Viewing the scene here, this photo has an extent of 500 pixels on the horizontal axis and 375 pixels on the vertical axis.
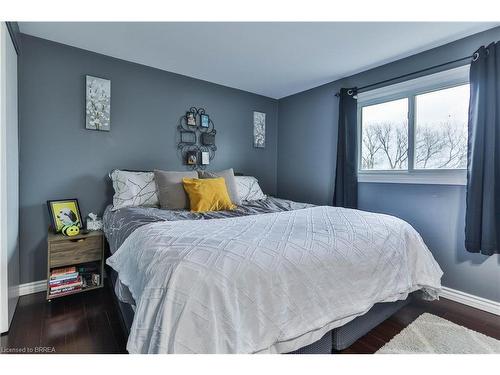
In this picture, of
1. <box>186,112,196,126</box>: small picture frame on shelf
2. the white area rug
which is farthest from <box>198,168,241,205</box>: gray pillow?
the white area rug

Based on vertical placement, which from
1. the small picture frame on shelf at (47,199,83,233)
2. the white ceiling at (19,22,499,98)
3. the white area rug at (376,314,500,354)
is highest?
the white ceiling at (19,22,499,98)

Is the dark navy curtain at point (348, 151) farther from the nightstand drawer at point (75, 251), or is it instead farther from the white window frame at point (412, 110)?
the nightstand drawer at point (75, 251)

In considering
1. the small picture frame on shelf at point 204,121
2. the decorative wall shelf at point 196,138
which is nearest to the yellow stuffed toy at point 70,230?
the decorative wall shelf at point 196,138

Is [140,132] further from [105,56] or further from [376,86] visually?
[376,86]

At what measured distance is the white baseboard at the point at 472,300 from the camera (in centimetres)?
203

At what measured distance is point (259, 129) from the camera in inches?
150

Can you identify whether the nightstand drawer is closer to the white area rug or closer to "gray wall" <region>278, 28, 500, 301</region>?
the white area rug

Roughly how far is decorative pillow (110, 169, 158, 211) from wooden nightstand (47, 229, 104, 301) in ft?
1.07

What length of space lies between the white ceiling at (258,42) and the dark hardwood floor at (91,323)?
7.28 feet

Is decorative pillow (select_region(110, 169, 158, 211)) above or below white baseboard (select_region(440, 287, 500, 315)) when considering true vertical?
above

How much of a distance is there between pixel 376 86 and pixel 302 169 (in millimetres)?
1359

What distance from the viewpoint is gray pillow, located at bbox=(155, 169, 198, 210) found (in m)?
2.33

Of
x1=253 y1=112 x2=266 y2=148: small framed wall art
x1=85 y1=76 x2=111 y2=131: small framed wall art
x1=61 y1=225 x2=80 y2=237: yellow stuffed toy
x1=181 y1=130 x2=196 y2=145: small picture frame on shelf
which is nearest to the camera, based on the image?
x1=61 y1=225 x2=80 y2=237: yellow stuffed toy
